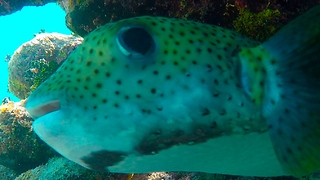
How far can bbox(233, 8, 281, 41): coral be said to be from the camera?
2.72m

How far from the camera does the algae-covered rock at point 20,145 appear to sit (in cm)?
610

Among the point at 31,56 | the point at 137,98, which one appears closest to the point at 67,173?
the point at 137,98

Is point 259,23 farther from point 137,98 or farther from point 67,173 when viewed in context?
point 67,173

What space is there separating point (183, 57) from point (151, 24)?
0.28m

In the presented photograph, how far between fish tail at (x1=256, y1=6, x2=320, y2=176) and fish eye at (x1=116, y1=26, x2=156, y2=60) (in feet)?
2.38

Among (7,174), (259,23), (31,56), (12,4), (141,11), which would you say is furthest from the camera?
(31,56)

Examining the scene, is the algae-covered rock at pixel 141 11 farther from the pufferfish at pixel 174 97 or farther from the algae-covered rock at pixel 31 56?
the algae-covered rock at pixel 31 56

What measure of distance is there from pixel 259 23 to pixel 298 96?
139 cm

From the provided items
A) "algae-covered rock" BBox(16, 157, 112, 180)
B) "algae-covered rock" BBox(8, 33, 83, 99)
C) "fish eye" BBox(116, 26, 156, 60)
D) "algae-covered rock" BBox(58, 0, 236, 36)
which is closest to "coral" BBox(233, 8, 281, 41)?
"algae-covered rock" BBox(58, 0, 236, 36)

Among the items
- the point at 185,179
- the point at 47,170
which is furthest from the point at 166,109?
the point at 47,170

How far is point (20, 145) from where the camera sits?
243 inches

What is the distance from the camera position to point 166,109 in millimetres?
1555

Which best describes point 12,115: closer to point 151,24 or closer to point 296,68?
point 151,24

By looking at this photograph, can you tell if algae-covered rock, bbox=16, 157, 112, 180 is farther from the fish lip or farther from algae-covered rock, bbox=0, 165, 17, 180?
the fish lip
